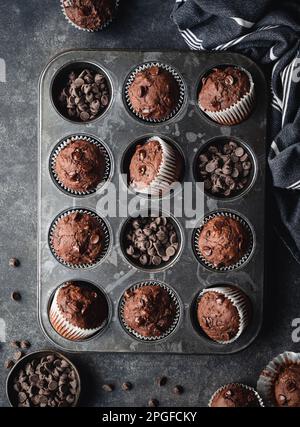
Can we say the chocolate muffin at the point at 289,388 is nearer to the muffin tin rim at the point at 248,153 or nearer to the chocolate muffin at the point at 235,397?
the chocolate muffin at the point at 235,397

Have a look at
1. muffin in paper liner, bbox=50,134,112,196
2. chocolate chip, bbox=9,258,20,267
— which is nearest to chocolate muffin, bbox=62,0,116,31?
muffin in paper liner, bbox=50,134,112,196

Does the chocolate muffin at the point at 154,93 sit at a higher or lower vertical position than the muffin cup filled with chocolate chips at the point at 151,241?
higher

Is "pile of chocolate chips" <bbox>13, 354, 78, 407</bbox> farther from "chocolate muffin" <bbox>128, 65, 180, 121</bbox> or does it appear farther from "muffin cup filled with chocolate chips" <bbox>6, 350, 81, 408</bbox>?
"chocolate muffin" <bbox>128, 65, 180, 121</bbox>

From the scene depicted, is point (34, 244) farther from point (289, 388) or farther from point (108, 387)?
point (289, 388)

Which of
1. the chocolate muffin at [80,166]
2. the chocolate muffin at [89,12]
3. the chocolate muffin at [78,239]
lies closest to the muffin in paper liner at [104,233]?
the chocolate muffin at [78,239]
